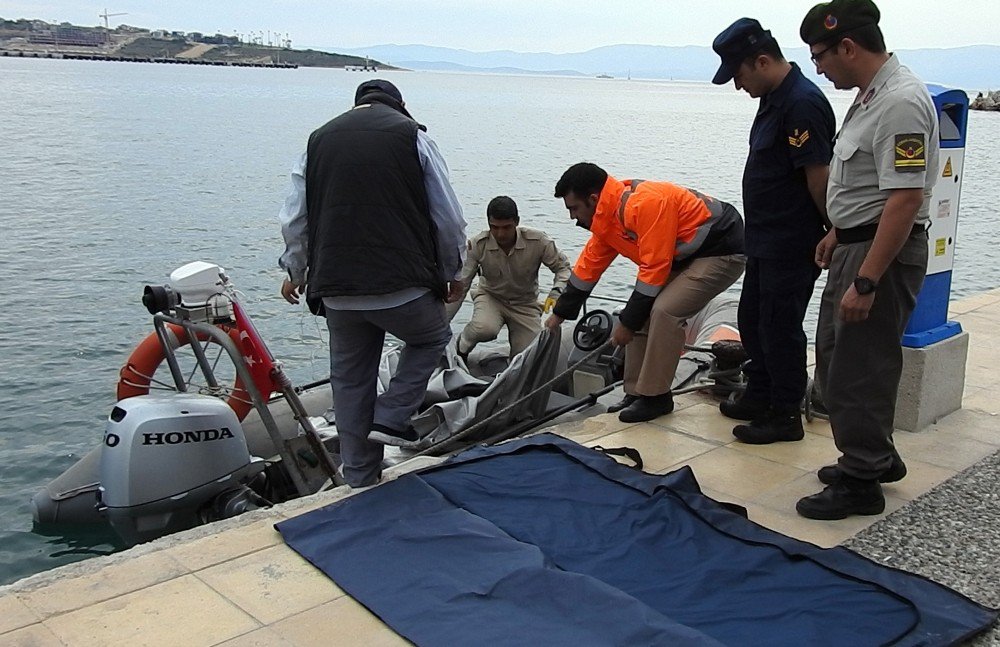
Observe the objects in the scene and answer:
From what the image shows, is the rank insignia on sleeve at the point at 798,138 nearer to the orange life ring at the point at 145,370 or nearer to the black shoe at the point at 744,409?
the black shoe at the point at 744,409

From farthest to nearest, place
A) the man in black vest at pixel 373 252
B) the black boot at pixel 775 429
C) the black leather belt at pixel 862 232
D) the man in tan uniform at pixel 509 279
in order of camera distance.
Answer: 1. the man in tan uniform at pixel 509 279
2. the black boot at pixel 775 429
3. the man in black vest at pixel 373 252
4. the black leather belt at pixel 862 232

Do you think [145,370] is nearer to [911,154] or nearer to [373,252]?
[373,252]

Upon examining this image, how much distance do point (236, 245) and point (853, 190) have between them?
1417cm

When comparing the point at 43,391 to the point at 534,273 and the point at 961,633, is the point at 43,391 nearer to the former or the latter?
the point at 534,273

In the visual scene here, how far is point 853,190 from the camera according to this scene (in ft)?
11.8

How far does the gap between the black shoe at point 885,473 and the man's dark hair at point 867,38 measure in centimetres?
154

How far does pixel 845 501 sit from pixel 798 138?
1.46 metres

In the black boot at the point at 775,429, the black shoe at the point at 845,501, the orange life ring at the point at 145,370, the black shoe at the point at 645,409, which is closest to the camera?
the black shoe at the point at 845,501

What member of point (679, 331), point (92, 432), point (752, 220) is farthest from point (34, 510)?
point (752, 220)

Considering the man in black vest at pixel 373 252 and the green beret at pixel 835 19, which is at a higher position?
the green beret at pixel 835 19

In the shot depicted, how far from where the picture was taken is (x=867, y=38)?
346 centimetres

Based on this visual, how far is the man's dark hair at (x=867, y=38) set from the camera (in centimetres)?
345

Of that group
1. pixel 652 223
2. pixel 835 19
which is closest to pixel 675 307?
pixel 652 223

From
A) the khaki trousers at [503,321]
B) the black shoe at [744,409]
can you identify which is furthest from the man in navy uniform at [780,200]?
the khaki trousers at [503,321]
